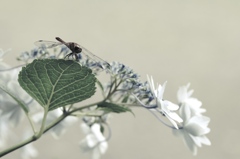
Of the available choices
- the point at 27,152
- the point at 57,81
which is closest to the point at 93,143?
the point at 27,152

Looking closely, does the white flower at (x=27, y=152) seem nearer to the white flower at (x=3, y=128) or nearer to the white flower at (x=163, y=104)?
the white flower at (x=3, y=128)

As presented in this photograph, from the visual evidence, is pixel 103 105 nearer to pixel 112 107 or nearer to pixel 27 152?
pixel 112 107

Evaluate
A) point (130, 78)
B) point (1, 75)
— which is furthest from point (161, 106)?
point (1, 75)

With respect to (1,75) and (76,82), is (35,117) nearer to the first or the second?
(1,75)

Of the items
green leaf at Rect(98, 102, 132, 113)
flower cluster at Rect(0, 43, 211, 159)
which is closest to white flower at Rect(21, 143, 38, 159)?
flower cluster at Rect(0, 43, 211, 159)

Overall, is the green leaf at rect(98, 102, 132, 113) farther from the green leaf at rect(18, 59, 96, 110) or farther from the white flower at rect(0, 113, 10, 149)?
the white flower at rect(0, 113, 10, 149)

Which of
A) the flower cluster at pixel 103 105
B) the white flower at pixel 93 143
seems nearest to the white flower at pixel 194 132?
the flower cluster at pixel 103 105
